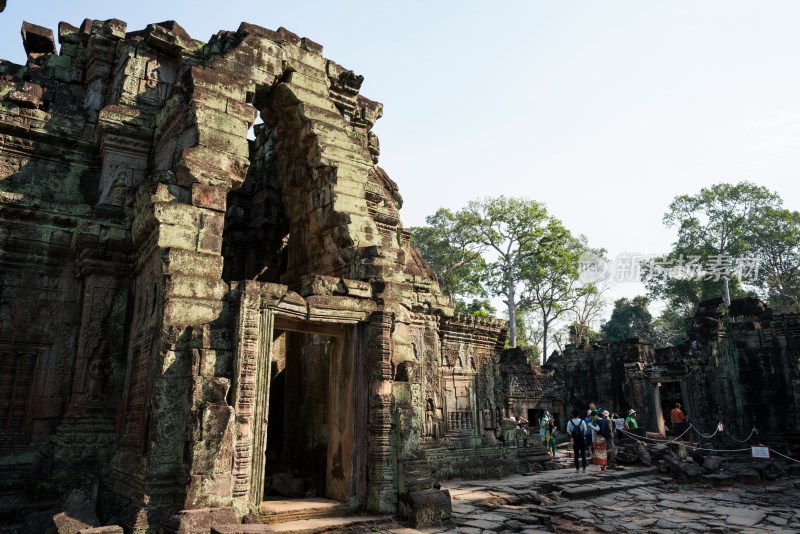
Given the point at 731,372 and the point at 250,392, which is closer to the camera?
the point at 250,392

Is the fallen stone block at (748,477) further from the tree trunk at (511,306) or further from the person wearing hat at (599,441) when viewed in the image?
the tree trunk at (511,306)

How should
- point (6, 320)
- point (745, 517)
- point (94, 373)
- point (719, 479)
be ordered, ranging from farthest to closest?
point (719, 479) < point (745, 517) < point (6, 320) < point (94, 373)

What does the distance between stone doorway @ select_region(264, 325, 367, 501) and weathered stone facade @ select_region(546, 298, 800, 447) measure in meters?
15.3

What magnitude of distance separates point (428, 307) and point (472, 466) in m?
3.64

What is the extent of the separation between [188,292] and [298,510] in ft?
9.38

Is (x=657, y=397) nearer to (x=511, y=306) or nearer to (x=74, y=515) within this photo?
(x=511, y=306)

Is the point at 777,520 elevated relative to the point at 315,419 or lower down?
lower down

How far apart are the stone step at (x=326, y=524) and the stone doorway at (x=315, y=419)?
Answer: 48 cm

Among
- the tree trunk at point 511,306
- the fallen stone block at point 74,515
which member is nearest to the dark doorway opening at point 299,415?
the fallen stone block at point 74,515

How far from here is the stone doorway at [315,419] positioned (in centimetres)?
Result: 720

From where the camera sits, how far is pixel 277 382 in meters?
9.68

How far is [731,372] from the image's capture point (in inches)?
721

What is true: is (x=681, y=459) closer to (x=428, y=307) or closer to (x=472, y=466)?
(x=472, y=466)

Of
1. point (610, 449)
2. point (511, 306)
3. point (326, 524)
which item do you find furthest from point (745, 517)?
point (511, 306)
